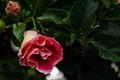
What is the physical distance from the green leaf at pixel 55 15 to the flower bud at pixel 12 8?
0.09m

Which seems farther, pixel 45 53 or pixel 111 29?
pixel 111 29

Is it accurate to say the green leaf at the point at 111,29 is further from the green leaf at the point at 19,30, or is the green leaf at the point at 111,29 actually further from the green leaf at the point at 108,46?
the green leaf at the point at 19,30

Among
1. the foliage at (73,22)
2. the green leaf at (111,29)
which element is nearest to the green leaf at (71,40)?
the foliage at (73,22)

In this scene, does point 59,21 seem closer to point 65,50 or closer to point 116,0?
point 116,0

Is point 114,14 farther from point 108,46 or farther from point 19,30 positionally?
point 19,30

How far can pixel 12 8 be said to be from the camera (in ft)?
4.41

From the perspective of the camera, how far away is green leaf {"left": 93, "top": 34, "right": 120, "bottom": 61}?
128 centimetres

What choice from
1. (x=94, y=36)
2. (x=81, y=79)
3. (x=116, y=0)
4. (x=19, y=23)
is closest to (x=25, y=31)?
(x=19, y=23)

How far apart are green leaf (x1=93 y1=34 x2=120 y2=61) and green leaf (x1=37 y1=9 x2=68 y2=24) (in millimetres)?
128

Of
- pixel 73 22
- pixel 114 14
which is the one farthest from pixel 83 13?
pixel 114 14

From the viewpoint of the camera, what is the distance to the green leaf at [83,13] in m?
1.31

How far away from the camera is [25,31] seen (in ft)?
4.39

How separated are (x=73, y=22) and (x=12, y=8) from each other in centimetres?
20

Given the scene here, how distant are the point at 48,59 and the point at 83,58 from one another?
56cm
